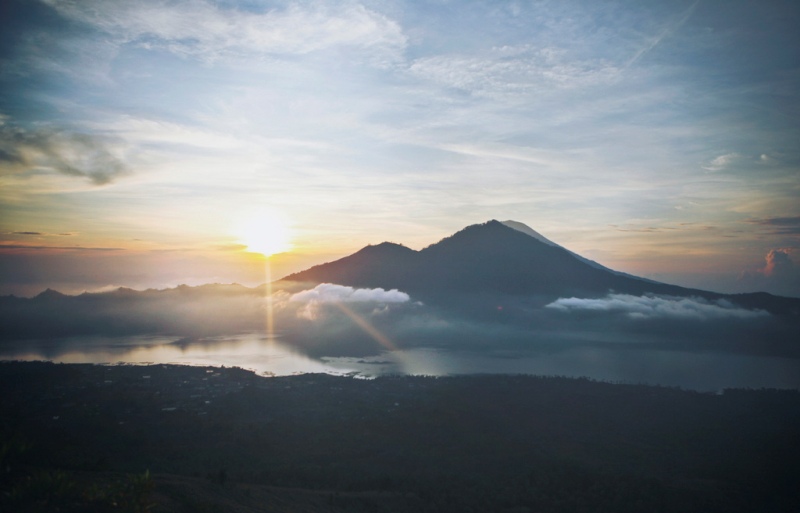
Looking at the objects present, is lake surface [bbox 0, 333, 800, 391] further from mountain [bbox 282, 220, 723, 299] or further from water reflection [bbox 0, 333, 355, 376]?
mountain [bbox 282, 220, 723, 299]

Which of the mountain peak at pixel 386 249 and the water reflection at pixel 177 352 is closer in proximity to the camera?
the water reflection at pixel 177 352

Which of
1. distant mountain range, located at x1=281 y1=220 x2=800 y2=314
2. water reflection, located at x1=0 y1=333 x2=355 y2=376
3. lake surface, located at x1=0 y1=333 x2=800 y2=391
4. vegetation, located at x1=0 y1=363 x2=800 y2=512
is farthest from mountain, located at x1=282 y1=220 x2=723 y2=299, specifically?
vegetation, located at x1=0 y1=363 x2=800 y2=512

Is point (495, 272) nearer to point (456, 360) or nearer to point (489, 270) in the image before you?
point (489, 270)

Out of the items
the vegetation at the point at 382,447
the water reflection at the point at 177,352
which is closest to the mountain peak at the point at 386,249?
the water reflection at the point at 177,352

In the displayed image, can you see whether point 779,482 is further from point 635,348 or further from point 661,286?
point 661,286

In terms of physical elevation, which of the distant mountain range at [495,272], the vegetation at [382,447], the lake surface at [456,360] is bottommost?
the lake surface at [456,360]

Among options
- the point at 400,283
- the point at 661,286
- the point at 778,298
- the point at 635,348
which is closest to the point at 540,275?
the point at 635,348

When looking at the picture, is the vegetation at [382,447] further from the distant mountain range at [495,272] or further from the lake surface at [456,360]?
the distant mountain range at [495,272]
